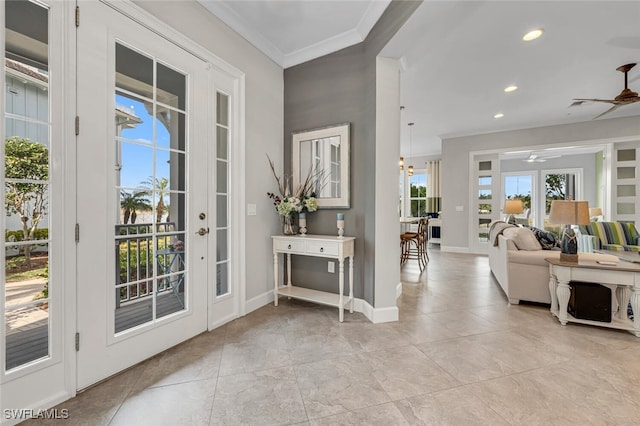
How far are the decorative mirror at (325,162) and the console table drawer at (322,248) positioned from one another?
53 cm

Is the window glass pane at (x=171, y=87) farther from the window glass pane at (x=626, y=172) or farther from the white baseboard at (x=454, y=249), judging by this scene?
the window glass pane at (x=626, y=172)

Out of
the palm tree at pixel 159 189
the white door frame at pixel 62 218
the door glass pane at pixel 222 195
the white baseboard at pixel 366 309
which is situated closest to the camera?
the white door frame at pixel 62 218

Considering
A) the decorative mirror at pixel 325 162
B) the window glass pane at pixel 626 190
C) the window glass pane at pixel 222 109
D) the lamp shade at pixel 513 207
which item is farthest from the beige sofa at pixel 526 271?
the window glass pane at pixel 626 190

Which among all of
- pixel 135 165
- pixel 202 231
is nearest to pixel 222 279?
pixel 202 231

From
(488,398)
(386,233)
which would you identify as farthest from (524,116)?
(488,398)

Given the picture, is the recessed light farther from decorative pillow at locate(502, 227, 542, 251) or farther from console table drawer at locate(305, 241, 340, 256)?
console table drawer at locate(305, 241, 340, 256)

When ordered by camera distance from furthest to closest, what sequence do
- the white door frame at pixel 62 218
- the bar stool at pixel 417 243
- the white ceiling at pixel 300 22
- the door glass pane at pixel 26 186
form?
1. the bar stool at pixel 417 243
2. the white ceiling at pixel 300 22
3. the white door frame at pixel 62 218
4. the door glass pane at pixel 26 186

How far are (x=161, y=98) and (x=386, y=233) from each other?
233cm

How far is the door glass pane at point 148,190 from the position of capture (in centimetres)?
186

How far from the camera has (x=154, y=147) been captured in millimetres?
2039

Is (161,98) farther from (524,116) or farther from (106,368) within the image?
(524,116)

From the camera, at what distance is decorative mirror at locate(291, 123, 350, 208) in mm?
2979

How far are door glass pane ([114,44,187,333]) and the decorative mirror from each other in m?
1.36

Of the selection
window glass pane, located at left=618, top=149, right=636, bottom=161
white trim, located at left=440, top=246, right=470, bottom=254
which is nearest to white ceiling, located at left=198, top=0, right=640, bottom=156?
window glass pane, located at left=618, top=149, right=636, bottom=161
